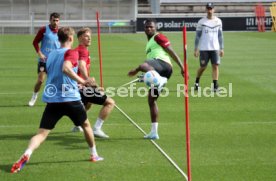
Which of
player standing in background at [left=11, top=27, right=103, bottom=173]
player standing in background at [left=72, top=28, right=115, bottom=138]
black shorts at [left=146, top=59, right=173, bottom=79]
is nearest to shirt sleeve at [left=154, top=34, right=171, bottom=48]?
black shorts at [left=146, top=59, right=173, bottom=79]

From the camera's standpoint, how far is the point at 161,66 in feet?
33.7

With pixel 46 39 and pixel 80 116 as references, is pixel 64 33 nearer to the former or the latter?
pixel 80 116

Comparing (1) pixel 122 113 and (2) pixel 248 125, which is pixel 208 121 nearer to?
(2) pixel 248 125

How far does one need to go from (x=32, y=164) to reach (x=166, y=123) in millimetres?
3860

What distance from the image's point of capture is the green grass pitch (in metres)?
8.32

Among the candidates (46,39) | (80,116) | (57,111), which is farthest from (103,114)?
(46,39)

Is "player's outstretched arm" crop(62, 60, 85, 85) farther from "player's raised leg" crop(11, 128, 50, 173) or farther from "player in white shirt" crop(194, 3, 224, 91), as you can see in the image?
"player in white shirt" crop(194, 3, 224, 91)

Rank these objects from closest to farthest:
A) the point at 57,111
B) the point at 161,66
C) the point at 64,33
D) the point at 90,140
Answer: the point at 64,33, the point at 57,111, the point at 90,140, the point at 161,66

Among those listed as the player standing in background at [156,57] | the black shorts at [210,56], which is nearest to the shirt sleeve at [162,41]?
the player standing in background at [156,57]

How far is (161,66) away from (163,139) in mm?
1278

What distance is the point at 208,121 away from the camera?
1211 cm

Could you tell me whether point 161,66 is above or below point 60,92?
above

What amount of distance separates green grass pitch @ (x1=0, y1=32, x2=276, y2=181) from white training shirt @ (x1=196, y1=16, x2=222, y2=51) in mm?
1402

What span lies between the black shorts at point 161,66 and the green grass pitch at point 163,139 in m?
1.16
